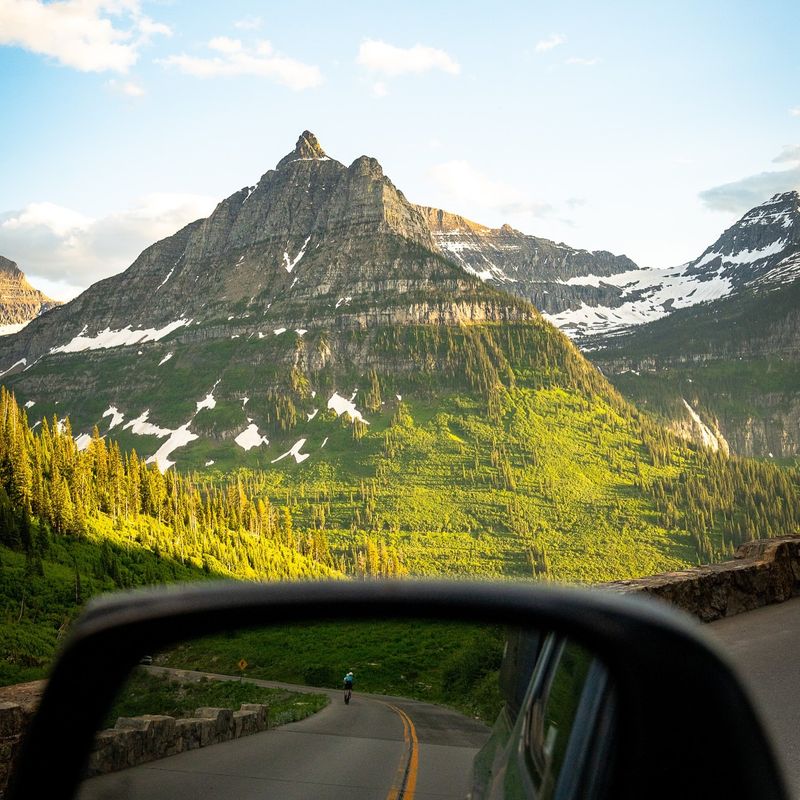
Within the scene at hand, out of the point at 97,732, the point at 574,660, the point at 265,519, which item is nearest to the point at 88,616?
the point at 97,732

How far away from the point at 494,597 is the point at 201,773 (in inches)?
28.5

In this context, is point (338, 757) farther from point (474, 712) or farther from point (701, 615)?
point (701, 615)

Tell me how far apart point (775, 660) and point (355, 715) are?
11.6 meters

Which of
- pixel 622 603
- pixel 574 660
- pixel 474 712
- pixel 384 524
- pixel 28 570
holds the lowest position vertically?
pixel 384 524

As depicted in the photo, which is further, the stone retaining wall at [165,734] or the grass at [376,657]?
the grass at [376,657]

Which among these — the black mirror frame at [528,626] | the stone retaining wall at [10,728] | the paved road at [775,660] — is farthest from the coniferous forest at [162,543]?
the black mirror frame at [528,626]

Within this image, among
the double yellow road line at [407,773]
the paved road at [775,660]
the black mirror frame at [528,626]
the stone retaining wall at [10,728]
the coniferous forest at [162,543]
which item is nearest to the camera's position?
the black mirror frame at [528,626]

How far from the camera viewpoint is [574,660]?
1.95m

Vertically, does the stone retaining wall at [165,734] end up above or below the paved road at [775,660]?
above

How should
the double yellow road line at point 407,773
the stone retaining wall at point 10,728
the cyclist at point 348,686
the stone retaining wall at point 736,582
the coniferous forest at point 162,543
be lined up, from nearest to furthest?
1. the double yellow road line at point 407,773
2. the cyclist at point 348,686
3. the stone retaining wall at point 10,728
4. the stone retaining wall at point 736,582
5. the coniferous forest at point 162,543

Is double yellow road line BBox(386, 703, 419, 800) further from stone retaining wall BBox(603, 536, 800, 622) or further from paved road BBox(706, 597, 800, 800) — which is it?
stone retaining wall BBox(603, 536, 800, 622)

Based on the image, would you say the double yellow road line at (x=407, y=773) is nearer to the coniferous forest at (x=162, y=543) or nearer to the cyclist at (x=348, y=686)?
the cyclist at (x=348, y=686)

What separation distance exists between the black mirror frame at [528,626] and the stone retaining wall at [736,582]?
461 inches

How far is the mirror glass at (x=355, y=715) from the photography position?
1.85 m
